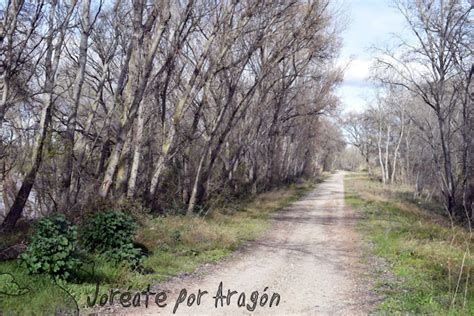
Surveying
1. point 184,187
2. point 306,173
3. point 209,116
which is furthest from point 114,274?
point 306,173

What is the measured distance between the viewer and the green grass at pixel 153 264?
18.7ft

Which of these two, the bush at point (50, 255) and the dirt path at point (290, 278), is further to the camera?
the dirt path at point (290, 278)

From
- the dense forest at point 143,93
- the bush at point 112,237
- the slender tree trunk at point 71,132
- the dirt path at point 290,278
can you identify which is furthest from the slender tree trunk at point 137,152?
the bush at point 112,237

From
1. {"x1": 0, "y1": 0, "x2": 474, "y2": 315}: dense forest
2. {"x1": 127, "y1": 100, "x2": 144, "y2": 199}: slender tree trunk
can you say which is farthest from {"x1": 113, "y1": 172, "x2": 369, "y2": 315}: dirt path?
{"x1": 127, "y1": 100, "x2": 144, "y2": 199}: slender tree trunk

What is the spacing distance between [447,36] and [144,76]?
16.6 meters

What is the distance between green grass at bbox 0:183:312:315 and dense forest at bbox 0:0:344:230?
5.93ft

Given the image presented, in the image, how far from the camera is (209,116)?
25125mm

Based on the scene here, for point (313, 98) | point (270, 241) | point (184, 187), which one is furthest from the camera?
point (313, 98)

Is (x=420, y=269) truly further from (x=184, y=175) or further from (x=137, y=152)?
(x=184, y=175)

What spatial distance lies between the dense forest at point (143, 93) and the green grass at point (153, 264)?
1.81m

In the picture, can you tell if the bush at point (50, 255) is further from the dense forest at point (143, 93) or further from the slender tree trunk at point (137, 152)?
the slender tree trunk at point (137, 152)

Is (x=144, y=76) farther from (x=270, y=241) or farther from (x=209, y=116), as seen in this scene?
(x=209, y=116)

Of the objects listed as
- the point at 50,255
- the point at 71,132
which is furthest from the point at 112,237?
the point at 71,132

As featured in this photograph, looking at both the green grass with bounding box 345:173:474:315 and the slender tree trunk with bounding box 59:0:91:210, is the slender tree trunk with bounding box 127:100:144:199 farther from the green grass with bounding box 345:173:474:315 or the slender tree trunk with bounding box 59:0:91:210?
the green grass with bounding box 345:173:474:315
